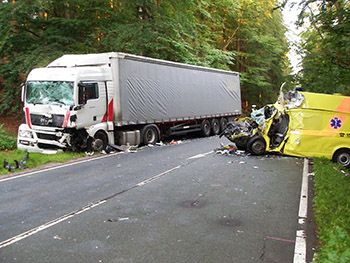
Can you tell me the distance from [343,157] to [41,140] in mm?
10358

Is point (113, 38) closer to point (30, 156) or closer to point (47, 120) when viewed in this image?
point (47, 120)

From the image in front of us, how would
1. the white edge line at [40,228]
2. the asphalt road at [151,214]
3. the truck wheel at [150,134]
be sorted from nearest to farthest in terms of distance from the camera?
the asphalt road at [151,214]
the white edge line at [40,228]
the truck wheel at [150,134]

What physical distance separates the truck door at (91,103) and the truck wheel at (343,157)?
27.5 feet

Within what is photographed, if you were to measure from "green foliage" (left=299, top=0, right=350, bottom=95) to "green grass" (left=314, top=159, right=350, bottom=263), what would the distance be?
327cm

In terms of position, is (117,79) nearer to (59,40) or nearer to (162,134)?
(162,134)

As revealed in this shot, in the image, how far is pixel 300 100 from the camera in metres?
14.2

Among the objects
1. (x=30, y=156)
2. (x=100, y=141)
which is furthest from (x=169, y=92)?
(x=30, y=156)

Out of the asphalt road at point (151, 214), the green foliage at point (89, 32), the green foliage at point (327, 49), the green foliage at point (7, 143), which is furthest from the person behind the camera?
the green foliage at point (89, 32)

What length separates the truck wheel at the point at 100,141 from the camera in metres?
15.4

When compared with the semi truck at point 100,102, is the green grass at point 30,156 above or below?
below

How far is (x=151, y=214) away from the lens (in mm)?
7133

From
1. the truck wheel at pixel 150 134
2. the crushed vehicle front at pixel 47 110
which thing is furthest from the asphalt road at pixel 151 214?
the truck wheel at pixel 150 134

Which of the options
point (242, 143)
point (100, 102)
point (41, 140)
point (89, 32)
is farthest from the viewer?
point (89, 32)

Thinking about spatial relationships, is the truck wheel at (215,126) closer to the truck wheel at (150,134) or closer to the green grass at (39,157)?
the truck wheel at (150,134)
